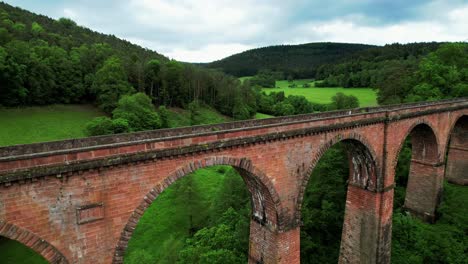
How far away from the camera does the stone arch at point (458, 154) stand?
26.8 meters

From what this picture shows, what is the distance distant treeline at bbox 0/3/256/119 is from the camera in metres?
41.8

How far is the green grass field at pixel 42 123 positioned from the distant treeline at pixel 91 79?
1.50 metres

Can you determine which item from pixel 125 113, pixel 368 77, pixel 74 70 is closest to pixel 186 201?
pixel 125 113

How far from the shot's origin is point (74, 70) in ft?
160

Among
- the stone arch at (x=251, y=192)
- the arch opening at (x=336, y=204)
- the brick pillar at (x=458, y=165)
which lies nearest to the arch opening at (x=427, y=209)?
the brick pillar at (x=458, y=165)

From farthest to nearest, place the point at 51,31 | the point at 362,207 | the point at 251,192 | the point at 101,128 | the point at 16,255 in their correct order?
the point at 51,31, the point at 101,128, the point at 16,255, the point at 362,207, the point at 251,192

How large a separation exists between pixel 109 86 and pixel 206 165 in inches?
1643

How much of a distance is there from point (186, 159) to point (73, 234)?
12.3ft

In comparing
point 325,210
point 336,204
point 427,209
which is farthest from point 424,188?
point 325,210

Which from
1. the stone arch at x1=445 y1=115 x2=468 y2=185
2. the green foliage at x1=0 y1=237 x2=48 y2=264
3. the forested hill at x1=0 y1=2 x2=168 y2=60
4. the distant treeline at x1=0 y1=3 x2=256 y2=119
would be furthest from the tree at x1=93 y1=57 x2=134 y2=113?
the stone arch at x1=445 y1=115 x2=468 y2=185

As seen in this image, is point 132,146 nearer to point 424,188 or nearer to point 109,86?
point 424,188

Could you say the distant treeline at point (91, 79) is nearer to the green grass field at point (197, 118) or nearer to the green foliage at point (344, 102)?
the green grass field at point (197, 118)

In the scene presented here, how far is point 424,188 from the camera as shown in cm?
2348

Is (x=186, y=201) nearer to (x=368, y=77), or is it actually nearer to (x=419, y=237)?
(x=419, y=237)
